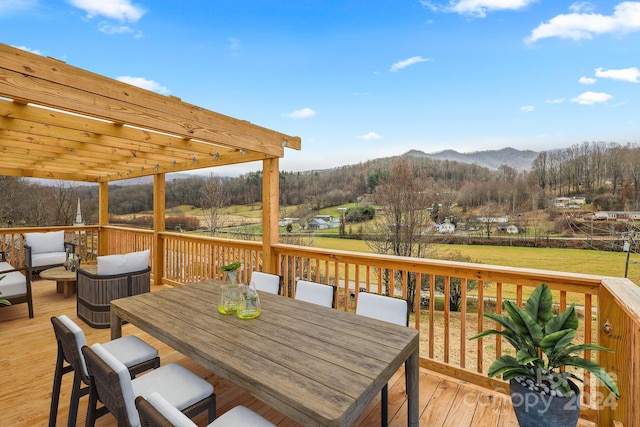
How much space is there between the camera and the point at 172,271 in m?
5.36

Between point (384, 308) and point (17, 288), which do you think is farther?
point (17, 288)

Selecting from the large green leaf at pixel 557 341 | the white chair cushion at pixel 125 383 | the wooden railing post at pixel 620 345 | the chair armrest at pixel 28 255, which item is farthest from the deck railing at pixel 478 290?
the white chair cushion at pixel 125 383

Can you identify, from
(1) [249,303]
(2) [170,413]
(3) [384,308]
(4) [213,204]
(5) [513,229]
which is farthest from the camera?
(4) [213,204]

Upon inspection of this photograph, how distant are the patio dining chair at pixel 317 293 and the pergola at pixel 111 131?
139cm

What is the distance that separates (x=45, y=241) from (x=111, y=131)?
427 centimetres

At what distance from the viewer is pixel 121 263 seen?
3.60m

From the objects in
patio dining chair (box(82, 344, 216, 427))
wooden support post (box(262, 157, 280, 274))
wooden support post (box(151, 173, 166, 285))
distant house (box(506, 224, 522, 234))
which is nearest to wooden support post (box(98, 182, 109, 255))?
wooden support post (box(151, 173, 166, 285))

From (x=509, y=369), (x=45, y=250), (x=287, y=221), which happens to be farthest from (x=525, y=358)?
(x=287, y=221)

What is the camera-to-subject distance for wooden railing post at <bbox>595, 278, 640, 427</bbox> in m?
1.37

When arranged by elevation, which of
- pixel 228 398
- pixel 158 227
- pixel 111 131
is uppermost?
pixel 111 131

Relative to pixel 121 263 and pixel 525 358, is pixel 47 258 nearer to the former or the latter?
pixel 121 263

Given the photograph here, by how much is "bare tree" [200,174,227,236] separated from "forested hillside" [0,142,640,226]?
0.13ft

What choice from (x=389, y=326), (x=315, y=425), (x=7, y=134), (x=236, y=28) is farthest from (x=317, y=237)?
(x=315, y=425)

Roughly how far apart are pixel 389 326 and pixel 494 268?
43.7 inches
